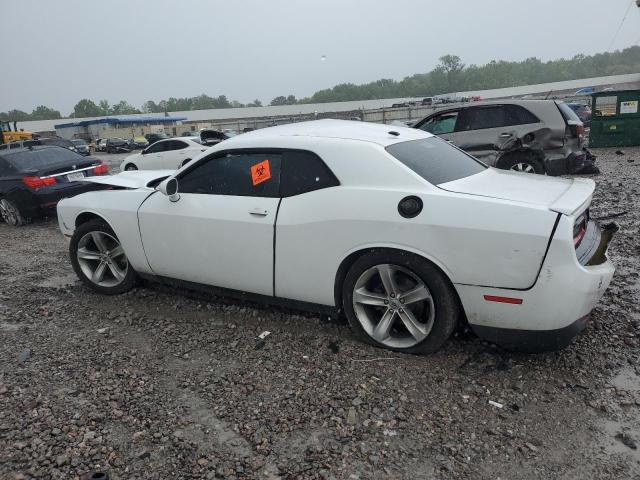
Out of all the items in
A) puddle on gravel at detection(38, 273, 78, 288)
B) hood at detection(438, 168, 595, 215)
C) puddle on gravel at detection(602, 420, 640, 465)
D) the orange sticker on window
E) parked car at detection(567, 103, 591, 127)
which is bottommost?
puddle on gravel at detection(38, 273, 78, 288)

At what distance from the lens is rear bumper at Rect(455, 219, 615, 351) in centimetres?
271

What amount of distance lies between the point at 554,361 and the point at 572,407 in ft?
1.60

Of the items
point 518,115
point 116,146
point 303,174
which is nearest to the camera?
point 303,174

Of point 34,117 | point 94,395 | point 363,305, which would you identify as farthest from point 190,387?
point 34,117

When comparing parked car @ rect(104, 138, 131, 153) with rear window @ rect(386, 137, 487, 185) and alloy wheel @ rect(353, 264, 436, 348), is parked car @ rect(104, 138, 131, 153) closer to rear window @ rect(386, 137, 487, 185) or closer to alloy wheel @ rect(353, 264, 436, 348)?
rear window @ rect(386, 137, 487, 185)

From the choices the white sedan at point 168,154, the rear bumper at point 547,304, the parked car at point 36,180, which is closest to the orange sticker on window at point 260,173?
the rear bumper at point 547,304

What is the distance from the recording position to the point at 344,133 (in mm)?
3697

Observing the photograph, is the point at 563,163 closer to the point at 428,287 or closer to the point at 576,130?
the point at 576,130

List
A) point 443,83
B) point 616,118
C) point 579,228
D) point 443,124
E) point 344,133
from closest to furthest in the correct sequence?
point 579,228 < point 344,133 < point 443,124 < point 616,118 < point 443,83

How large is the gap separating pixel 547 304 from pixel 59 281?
4.88m

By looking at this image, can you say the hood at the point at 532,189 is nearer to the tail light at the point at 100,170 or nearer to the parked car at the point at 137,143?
Answer: the tail light at the point at 100,170

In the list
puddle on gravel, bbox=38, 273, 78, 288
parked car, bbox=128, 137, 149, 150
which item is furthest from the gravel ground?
parked car, bbox=128, 137, 149, 150

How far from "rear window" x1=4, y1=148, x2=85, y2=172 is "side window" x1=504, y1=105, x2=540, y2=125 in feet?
25.5

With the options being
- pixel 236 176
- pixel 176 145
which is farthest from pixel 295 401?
pixel 176 145
